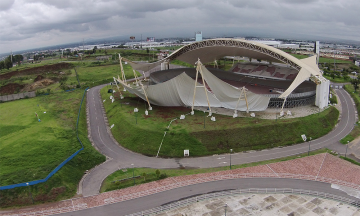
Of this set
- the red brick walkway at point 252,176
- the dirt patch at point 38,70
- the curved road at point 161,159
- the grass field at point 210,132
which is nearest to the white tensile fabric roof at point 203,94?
the grass field at point 210,132

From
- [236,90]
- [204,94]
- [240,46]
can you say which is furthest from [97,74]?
[236,90]

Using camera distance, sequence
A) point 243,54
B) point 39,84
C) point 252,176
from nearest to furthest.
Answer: point 252,176 < point 243,54 < point 39,84

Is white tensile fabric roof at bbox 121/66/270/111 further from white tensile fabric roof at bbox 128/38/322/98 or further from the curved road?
the curved road

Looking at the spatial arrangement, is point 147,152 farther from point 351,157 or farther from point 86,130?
point 351,157

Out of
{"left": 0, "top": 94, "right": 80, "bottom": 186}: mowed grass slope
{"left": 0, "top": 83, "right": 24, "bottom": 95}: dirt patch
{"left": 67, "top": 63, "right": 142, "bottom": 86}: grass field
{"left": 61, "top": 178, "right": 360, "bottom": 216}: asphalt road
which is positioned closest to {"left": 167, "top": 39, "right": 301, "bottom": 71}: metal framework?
{"left": 61, "top": 178, "right": 360, "bottom": 216}: asphalt road

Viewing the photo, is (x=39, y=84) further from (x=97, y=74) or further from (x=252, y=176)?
(x=252, y=176)
